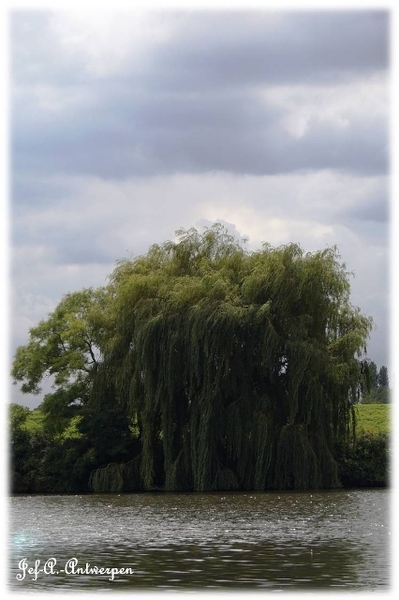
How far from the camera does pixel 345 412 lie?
36062 mm

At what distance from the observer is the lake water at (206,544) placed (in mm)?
13413

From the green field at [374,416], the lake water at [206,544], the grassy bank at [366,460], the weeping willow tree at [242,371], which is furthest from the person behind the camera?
the green field at [374,416]

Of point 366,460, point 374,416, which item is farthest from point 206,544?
point 374,416

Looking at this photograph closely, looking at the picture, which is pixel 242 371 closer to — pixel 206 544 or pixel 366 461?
pixel 366 461

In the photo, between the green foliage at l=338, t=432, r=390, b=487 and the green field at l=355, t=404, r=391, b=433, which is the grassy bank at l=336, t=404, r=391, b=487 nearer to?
the green foliage at l=338, t=432, r=390, b=487

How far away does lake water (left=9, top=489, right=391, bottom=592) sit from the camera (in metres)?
13.4

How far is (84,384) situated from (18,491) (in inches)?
208

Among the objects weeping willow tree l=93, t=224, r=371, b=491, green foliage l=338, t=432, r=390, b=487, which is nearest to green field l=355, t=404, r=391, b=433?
green foliage l=338, t=432, r=390, b=487

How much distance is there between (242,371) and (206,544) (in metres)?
17.6

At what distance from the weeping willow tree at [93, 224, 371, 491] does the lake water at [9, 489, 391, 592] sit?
3.71 meters

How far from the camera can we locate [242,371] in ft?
116

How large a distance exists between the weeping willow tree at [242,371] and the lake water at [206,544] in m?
3.71

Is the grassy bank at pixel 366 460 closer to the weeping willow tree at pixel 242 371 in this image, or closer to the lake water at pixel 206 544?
the weeping willow tree at pixel 242 371

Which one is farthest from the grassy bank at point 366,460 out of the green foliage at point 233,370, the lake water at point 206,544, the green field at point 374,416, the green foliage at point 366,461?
the lake water at point 206,544
